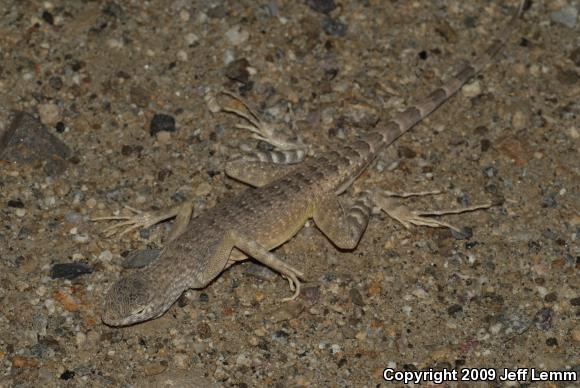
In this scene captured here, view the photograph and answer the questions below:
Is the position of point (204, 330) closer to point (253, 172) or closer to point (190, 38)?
point (253, 172)

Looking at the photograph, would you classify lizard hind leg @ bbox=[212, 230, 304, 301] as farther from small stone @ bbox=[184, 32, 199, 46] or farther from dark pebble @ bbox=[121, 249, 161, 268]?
small stone @ bbox=[184, 32, 199, 46]

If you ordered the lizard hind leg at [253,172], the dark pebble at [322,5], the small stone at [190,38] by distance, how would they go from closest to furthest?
the lizard hind leg at [253,172]
the small stone at [190,38]
the dark pebble at [322,5]

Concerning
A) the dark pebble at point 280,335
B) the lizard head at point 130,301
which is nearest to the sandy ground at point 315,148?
the dark pebble at point 280,335

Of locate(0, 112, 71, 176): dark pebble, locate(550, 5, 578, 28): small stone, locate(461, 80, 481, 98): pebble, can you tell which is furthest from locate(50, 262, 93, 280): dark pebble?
locate(550, 5, 578, 28): small stone

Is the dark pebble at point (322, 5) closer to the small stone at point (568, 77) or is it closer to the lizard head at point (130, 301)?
the small stone at point (568, 77)

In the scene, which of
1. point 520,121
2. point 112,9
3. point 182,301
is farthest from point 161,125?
point 520,121

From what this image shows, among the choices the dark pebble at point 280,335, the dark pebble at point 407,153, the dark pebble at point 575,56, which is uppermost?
the dark pebble at point 575,56
